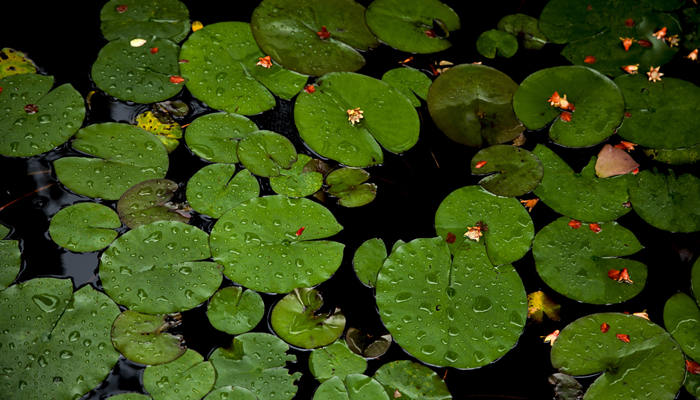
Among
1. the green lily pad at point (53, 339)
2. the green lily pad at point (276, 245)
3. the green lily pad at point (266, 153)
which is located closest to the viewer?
the green lily pad at point (53, 339)

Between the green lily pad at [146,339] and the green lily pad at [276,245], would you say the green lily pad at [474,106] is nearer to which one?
the green lily pad at [276,245]

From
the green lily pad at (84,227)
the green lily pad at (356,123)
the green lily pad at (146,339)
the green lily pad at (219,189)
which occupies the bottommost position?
the green lily pad at (146,339)

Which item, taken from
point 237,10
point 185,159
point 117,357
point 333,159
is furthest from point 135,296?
point 237,10

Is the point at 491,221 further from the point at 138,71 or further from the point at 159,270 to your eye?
the point at 138,71

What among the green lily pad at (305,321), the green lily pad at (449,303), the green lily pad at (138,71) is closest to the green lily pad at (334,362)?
the green lily pad at (305,321)

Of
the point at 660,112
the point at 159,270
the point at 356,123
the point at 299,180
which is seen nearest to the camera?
the point at 159,270

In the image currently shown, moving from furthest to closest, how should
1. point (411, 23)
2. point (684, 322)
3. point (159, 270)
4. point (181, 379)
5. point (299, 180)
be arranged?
point (411, 23) → point (299, 180) → point (684, 322) → point (159, 270) → point (181, 379)

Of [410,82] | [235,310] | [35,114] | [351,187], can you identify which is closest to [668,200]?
[410,82]
